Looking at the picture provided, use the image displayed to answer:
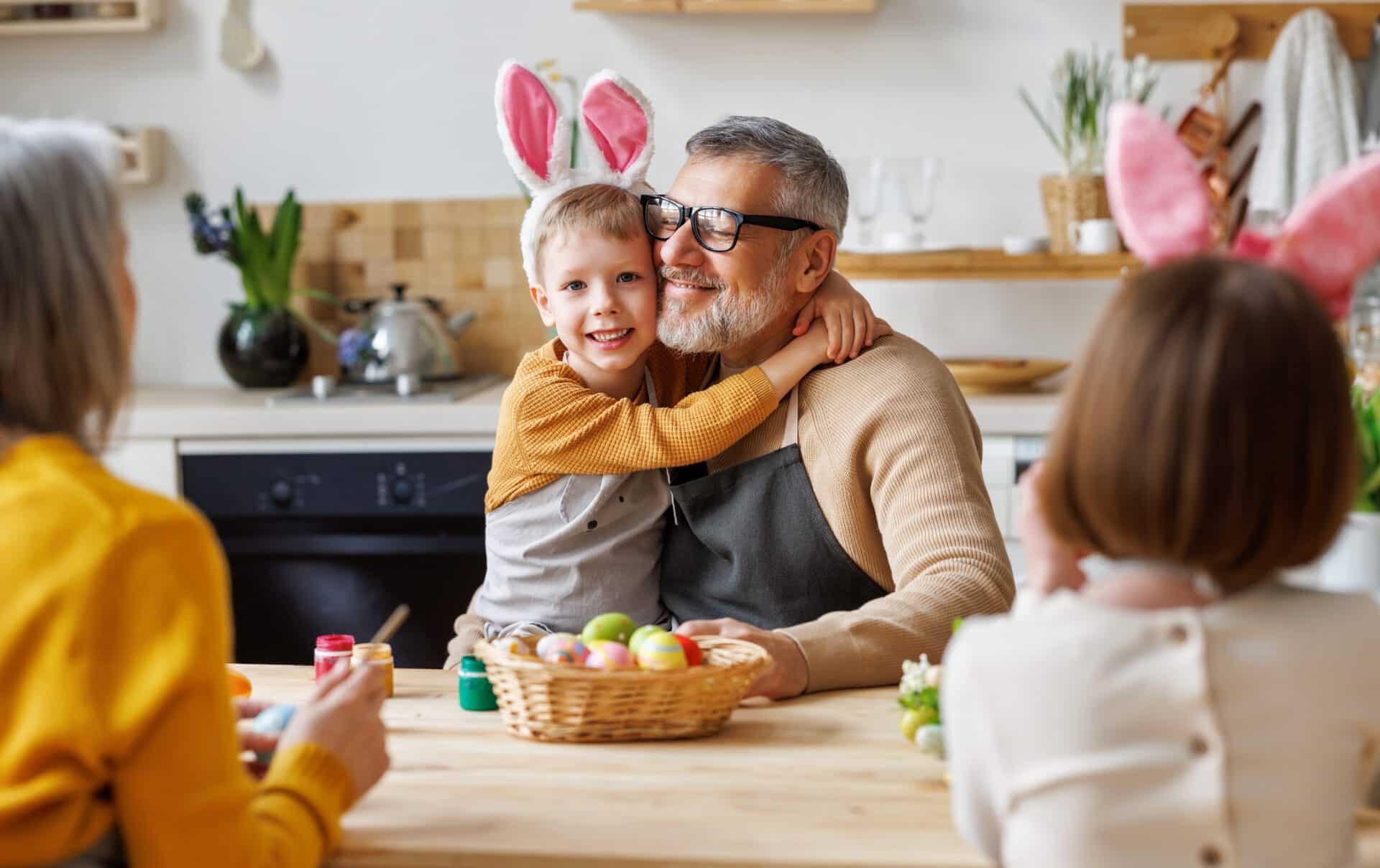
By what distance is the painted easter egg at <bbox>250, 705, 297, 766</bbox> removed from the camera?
1283mm

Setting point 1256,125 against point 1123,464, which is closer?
point 1123,464

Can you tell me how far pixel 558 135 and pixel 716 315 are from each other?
342 mm

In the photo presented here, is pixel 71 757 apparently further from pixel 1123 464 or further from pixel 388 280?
pixel 388 280

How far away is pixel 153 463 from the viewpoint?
10.7ft

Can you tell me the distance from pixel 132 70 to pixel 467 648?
2.54 meters

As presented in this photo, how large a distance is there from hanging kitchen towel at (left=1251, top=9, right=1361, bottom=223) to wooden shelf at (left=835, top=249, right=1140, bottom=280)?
403 mm

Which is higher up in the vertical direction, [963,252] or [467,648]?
[963,252]

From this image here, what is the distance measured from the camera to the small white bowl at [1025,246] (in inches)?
134

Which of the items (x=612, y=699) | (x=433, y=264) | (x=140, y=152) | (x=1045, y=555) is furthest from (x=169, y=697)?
(x=140, y=152)

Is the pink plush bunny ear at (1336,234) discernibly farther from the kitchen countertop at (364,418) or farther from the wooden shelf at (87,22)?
the wooden shelf at (87,22)

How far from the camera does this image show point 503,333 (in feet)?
12.5

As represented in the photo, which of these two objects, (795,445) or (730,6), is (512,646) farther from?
(730,6)

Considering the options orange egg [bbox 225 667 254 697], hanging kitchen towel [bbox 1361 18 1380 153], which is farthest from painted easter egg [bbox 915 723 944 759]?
hanging kitchen towel [bbox 1361 18 1380 153]

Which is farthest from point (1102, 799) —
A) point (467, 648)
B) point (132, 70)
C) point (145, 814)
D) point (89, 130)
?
point (132, 70)
